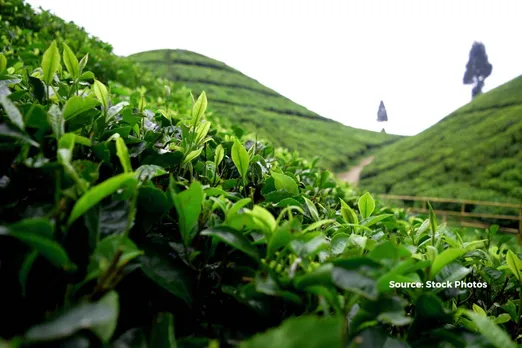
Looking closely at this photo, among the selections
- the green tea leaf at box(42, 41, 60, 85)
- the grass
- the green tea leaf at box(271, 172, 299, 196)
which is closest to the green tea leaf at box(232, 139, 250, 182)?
the green tea leaf at box(271, 172, 299, 196)

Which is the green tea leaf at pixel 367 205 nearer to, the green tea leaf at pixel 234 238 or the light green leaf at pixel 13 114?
the green tea leaf at pixel 234 238

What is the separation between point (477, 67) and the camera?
43125 mm

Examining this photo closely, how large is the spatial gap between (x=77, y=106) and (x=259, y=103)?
75.6 feet

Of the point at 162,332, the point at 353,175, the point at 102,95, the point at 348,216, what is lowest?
the point at 353,175

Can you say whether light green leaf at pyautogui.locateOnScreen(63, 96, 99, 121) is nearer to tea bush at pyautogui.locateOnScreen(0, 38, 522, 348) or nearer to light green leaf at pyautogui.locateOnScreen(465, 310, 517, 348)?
tea bush at pyautogui.locateOnScreen(0, 38, 522, 348)

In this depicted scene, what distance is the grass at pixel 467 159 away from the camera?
13477mm

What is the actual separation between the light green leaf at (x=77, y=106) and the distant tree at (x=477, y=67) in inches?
2006

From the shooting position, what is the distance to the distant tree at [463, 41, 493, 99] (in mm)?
42531

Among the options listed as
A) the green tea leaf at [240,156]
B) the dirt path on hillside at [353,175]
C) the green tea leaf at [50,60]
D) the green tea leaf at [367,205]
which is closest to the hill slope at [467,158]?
the dirt path on hillside at [353,175]

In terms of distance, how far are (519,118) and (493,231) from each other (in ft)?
62.5

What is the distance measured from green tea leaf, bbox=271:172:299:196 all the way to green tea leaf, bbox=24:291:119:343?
0.55m

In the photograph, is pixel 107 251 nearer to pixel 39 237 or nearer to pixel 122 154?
pixel 39 237

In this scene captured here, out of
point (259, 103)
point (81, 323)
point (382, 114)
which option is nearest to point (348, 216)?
point (81, 323)

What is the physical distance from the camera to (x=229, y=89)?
23.2 metres
